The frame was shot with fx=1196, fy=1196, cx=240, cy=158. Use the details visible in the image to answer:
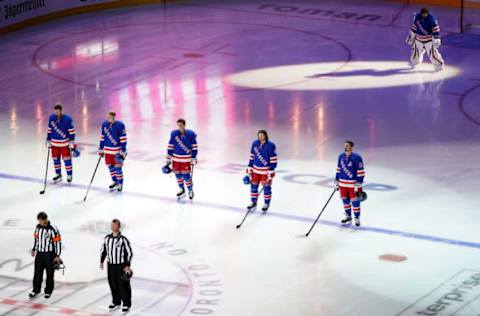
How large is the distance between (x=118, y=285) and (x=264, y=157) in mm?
4949

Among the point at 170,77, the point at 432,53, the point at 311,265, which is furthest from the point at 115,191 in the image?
the point at 432,53

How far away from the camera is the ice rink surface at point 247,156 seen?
17.6 m

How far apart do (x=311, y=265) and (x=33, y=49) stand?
696 inches

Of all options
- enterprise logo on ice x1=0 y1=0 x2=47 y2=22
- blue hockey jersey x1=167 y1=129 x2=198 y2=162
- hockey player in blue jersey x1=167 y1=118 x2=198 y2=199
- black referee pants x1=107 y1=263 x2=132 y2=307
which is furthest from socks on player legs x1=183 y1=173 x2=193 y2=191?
enterprise logo on ice x1=0 y1=0 x2=47 y2=22

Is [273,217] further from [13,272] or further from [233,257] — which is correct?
[13,272]

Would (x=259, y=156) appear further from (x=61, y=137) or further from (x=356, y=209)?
(x=61, y=137)

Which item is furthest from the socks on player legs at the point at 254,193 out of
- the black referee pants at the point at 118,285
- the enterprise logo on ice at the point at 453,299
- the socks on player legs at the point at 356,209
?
the black referee pants at the point at 118,285

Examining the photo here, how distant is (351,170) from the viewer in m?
20.0

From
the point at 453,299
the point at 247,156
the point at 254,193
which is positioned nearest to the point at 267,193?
the point at 254,193

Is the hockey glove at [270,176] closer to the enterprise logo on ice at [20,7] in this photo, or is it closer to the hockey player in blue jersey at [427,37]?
the hockey player in blue jersey at [427,37]

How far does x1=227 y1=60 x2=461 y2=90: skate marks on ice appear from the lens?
30344 millimetres

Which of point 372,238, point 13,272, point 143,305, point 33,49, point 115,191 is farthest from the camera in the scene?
point 33,49

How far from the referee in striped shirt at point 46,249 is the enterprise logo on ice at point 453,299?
4919mm

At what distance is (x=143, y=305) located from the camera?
16953 mm
